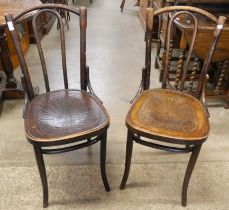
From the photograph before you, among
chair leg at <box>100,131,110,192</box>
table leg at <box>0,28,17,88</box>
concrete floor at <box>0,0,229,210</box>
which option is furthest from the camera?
table leg at <box>0,28,17,88</box>

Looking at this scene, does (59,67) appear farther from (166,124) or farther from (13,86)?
(166,124)

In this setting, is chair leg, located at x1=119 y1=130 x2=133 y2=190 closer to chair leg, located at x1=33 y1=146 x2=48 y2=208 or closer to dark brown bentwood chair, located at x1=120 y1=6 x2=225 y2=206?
dark brown bentwood chair, located at x1=120 y1=6 x2=225 y2=206

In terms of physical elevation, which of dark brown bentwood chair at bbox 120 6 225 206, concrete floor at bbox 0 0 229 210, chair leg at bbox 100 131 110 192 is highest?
dark brown bentwood chair at bbox 120 6 225 206

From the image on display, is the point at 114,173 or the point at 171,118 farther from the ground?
the point at 171,118

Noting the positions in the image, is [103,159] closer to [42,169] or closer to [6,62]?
[42,169]

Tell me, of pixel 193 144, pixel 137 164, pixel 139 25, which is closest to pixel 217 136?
pixel 137 164

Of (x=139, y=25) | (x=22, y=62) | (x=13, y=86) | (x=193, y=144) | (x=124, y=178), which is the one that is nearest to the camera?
(x=193, y=144)

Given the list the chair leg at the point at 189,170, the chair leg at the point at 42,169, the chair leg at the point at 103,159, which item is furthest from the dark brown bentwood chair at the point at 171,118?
the chair leg at the point at 42,169

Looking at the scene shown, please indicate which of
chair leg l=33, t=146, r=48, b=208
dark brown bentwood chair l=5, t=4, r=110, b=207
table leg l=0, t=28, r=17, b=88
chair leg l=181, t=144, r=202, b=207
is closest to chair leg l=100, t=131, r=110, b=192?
dark brown bentwood chair l=5, t=4, r=110, b=207

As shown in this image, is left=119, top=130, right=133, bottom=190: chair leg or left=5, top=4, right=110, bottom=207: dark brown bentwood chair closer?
left=5, top=4, right=110, bottom=207: dark brown bentwood chair

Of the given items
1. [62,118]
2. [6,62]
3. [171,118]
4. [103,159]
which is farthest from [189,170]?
[6,62]

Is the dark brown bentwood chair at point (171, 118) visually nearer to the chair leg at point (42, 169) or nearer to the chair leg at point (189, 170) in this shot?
the chair leg at point (189, 170)

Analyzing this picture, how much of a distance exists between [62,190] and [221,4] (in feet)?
7.20

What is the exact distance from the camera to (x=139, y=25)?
4227 mm
